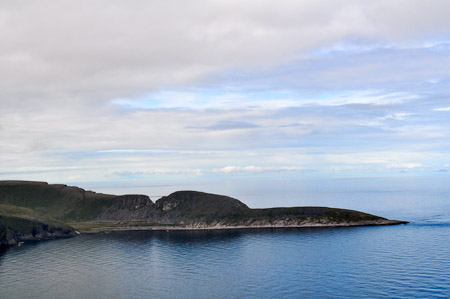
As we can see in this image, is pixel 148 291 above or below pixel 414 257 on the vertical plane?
below

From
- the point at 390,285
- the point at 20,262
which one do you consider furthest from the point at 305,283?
the point at 20,262

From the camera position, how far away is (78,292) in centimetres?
12612

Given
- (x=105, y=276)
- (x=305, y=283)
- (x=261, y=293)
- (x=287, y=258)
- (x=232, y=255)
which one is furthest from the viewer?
(x=232, y=255)

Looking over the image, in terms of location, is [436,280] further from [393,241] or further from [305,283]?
[393,241]

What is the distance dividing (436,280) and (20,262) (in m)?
164

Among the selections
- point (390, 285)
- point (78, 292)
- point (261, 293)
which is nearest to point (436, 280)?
point (390, 285)

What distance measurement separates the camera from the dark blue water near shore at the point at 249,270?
116 metres

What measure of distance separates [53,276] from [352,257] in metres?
115

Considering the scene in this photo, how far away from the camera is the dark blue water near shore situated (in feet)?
382

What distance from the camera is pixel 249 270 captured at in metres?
144

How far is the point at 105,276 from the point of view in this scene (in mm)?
146000

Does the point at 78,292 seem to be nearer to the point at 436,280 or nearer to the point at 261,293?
the point at 261,293

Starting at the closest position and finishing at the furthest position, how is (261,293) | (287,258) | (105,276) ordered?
(261,293) → (105,276) → (287,258)

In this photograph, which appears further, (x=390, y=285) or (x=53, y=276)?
(x=53, y=276)
